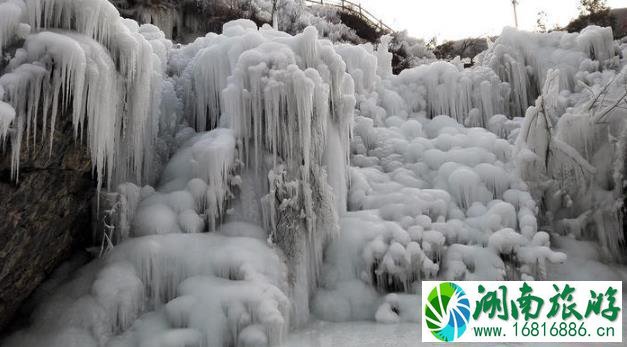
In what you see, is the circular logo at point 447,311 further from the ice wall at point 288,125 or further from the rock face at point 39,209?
the rock face at point 39,209

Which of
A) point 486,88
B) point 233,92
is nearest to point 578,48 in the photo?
point 486,88

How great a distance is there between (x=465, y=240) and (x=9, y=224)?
439 cm

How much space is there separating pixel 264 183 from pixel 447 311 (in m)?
2.11

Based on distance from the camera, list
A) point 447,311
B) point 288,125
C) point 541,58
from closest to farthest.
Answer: point 447,311, point 288,125, point 541,58

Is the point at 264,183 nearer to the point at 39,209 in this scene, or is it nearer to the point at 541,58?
the point at 39,209

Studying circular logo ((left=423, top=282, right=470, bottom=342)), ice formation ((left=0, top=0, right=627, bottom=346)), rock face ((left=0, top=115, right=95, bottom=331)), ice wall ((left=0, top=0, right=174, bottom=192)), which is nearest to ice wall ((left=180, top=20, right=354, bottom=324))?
ice formation ((left=0, top=0, right=627, bottom=346))

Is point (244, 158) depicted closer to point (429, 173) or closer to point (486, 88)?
point (429, 173)

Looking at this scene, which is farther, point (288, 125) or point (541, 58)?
point (541, 58)

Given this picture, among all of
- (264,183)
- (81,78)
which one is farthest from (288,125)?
(81,78)

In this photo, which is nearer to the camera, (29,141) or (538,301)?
(29,141)

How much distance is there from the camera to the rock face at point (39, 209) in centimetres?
304

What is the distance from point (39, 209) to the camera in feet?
10.8

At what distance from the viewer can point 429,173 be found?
6.37m

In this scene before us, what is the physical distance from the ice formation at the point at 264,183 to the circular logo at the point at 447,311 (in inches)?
23.0
